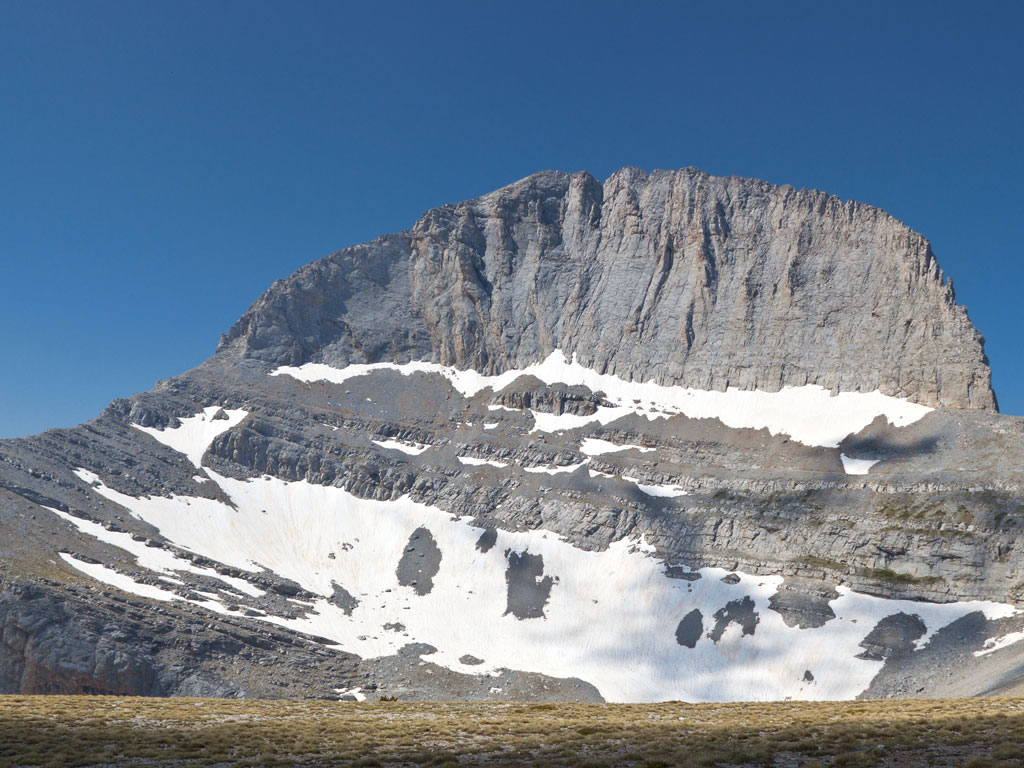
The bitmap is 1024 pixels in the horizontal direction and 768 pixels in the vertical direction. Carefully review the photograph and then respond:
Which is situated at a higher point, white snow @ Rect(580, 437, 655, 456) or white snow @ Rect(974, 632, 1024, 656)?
white snow @ Rect(580, 437, 655, 456)

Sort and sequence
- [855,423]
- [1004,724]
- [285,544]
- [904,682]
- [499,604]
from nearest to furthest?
[1004,724] < [904,682] < [499,604] < [285,544] < [855,423]

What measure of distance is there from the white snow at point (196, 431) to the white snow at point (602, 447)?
2927 inches

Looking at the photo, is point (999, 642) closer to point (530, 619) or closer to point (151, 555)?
point (530, 619)

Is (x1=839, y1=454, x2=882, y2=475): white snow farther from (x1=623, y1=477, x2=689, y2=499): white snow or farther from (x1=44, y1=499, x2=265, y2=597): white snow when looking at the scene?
(x1=44, y1=499, x2=265, y2=597): white snow

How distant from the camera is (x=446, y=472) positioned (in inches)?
6585

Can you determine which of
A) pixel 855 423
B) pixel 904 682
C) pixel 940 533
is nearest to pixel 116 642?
pixel 904 682

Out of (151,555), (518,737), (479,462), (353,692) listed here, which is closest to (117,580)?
(151,555)

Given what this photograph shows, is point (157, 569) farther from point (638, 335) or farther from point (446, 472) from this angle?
point (638, 335)

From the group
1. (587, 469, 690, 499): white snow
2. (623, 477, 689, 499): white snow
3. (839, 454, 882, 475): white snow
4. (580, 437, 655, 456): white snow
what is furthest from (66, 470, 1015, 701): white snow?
(839, 454, 882, 475): white snow

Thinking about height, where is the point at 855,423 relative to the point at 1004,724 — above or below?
above

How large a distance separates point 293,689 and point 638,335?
403 feet

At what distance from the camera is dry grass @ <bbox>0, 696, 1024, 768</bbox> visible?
22.4 m

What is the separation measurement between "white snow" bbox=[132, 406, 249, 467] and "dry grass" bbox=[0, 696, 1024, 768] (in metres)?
137

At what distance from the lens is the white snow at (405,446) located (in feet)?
576
